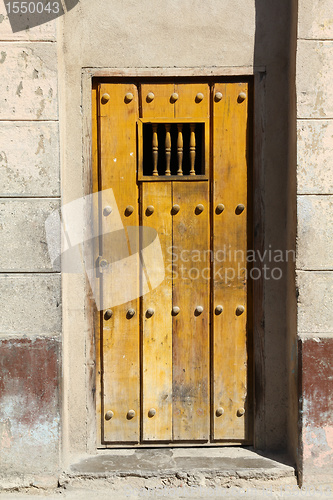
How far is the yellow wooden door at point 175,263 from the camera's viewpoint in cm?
273

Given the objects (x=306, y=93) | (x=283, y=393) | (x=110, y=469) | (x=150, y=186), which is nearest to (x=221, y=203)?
(x=150, y=186)

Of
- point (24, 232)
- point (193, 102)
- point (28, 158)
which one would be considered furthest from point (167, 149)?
point (24, 232)

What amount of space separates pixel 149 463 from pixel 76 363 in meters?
0.73

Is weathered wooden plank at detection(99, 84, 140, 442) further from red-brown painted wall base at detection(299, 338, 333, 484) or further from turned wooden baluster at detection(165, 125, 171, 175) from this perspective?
red-brown painted wall base at detection(299, 338, 333, 484)

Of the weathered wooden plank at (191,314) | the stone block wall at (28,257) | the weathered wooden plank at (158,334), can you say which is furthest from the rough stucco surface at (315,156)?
the stone block wall at (28,257)

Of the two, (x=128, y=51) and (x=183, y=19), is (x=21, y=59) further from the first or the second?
(x=183, y=19)

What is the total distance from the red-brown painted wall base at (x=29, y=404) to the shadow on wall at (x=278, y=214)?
1231mm

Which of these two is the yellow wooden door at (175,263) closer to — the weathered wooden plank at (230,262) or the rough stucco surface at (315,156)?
the weathered wooden plank at (230,262)

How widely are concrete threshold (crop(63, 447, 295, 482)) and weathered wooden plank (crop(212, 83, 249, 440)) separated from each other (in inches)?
5.5

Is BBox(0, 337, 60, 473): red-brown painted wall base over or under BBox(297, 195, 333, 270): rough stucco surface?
under

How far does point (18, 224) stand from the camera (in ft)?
8.30

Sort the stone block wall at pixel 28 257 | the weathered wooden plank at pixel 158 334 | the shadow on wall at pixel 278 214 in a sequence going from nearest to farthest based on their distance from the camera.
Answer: the stone block wall at pixel 28 257
the shadow on wall at pixel 278 214
the weathered wooden plank at pixel 158 334

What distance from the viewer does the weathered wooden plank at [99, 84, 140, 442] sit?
2729mm

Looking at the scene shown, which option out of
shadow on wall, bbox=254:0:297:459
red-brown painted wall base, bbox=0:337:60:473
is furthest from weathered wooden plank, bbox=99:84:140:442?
shadow on wall, bbox=254:0:297:459
